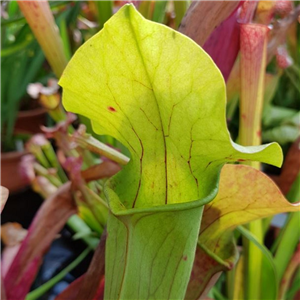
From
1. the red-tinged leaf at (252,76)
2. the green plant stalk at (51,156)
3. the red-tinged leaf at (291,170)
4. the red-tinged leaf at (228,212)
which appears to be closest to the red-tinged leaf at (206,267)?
the red-tinged leaf at (228,212)

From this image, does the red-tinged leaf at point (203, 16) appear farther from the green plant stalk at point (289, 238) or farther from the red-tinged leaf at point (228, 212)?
the green plant stalk at point (289, 238)

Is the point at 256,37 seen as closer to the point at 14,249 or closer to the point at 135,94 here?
the point at 135,94

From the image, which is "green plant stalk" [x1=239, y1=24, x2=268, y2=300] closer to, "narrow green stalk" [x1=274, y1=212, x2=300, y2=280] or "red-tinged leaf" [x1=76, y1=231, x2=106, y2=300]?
"narrow green stalk" [x1=274, y1=212, x2=300, y2=280]

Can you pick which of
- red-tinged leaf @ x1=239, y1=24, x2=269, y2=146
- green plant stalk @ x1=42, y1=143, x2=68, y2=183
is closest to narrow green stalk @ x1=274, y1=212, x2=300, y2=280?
red-tinged leaf @ x1=239, y1=24, x2=269, y2=146

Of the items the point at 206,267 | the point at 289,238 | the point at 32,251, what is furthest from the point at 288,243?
the point at 32,251

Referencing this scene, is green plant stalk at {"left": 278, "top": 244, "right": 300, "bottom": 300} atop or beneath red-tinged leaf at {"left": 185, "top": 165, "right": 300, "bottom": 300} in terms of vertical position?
beneath

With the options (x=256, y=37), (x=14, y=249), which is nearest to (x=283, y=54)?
(x=256, y=37)

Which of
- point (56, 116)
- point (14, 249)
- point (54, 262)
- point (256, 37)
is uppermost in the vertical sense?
point (256, 37)
